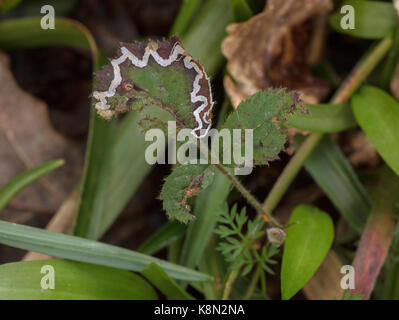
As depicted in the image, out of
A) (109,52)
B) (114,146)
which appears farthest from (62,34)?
(114,146)

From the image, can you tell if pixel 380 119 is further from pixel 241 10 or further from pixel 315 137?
pixel 241 10

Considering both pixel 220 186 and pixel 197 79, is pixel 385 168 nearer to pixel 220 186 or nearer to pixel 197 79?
pixel 220 186

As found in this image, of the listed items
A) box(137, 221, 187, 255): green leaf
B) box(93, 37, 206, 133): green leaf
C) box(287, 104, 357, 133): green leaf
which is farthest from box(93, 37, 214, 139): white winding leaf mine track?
box(137, 221, 187, 255): green leaf

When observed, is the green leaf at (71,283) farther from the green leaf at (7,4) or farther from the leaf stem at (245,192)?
the green leaf at (7,4)

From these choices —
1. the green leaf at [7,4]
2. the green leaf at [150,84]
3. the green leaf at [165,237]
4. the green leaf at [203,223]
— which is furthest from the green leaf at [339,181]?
the green leaf at [7,4]

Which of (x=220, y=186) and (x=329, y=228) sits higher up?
(x=220, y=186)

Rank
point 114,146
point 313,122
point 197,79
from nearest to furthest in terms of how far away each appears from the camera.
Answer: point 197,79
point 313,122
point 114,146
